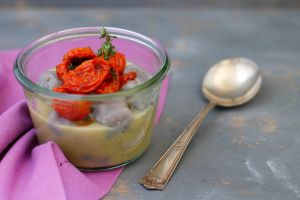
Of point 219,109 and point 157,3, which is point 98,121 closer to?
point 219,109

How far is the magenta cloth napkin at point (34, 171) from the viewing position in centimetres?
79

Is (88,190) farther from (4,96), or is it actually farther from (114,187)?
(4,96)

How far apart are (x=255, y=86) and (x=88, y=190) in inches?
19.7

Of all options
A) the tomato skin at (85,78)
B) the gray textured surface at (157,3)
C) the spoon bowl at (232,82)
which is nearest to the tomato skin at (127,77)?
the tomato skin at (85,78)

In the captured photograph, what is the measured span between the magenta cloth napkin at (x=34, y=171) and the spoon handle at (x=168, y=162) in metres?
0.06

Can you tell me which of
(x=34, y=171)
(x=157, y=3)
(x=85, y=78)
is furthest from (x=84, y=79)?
(x=157, y=3)

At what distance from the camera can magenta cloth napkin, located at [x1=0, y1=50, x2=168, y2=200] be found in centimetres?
79

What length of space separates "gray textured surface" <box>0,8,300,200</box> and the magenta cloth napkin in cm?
4

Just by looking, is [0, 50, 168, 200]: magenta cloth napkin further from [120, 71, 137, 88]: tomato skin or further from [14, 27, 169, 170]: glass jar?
[120, 71, 137, 88]: tomato skin

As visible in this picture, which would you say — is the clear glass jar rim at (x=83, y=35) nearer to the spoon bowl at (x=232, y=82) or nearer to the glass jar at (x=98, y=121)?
the glass jar at (x=98, y=121)

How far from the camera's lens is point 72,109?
801 millimetres

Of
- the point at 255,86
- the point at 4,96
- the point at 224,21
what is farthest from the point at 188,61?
the point at 4,96

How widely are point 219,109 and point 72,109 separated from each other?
39 centimetres

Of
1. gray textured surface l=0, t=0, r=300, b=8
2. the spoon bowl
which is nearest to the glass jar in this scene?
the spoon bowl
